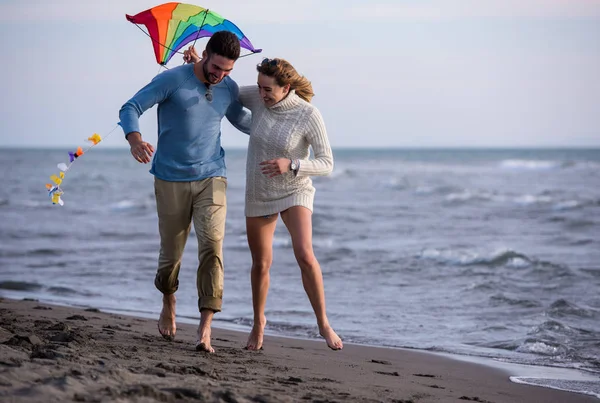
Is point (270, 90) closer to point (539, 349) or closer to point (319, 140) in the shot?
point (319, 140)

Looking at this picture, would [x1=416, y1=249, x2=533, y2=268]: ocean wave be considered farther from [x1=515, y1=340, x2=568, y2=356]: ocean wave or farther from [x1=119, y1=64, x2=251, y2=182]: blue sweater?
[x1=119, y1=64, x2=251, y2=182]: blue sweater

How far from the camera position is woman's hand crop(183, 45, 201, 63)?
5.26 metres

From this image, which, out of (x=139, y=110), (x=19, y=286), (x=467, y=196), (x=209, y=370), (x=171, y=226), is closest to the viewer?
(x=209, y=370)

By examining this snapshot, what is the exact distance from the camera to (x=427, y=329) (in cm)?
714

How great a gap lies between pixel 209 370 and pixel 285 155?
1.49 m

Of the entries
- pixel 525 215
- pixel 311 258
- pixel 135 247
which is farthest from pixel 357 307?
pixel 525 215

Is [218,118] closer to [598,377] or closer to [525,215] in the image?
[598,377]

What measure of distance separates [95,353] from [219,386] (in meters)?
1.00

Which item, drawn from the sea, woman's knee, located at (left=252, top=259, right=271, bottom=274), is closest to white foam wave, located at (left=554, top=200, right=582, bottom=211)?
the sea

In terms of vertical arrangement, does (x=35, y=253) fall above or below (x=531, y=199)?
below

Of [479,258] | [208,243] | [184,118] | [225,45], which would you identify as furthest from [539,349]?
[479,258]

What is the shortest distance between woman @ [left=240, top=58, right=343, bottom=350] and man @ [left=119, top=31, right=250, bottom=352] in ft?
0.61

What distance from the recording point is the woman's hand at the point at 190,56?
5.26 meters

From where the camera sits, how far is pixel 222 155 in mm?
5246
